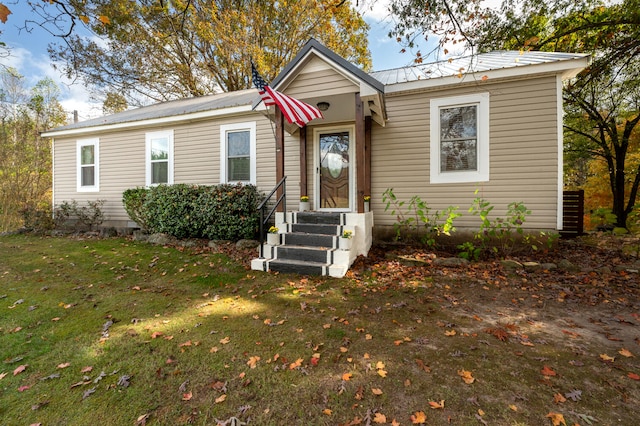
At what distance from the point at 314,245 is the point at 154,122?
6.97 meters

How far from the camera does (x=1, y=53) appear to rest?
11.2 feet

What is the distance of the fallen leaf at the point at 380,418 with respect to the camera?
5.51 feet

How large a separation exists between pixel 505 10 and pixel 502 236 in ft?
17.8

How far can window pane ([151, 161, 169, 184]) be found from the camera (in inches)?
338

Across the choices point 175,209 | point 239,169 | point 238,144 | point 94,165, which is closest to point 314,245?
point 239,169

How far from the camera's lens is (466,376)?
2.06 metres

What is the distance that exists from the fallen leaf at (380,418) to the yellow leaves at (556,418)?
3.35 feet

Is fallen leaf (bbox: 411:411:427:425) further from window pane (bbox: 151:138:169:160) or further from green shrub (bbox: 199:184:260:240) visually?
window pane (bbox: 151:138:169:160)

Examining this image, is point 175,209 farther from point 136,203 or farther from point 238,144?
point 238,144

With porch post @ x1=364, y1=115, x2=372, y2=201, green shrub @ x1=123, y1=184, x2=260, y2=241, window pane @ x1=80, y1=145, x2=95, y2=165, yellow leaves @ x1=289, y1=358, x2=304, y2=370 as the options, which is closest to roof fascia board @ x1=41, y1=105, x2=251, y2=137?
window pane @ x1=80, y1=145, x2=95, y2=165

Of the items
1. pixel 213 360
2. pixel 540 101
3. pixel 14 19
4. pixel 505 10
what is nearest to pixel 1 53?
pixel 14 19

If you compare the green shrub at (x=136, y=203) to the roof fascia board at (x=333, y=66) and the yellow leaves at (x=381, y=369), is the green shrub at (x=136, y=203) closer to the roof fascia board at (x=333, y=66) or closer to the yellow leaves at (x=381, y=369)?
the roof fascia board at (x=333, y=66)

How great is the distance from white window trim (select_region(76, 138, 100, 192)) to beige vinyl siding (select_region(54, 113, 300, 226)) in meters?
0.15

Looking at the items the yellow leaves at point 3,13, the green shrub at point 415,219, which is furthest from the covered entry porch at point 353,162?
the yellow leaves at point 3,13
